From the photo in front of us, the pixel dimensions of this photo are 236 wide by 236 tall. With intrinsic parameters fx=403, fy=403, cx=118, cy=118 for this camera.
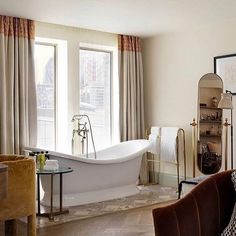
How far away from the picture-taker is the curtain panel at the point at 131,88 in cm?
657

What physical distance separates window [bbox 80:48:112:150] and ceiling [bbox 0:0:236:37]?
2.03ft

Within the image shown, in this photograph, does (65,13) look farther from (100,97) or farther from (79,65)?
(100,97)

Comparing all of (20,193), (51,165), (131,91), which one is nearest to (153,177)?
(131,91)

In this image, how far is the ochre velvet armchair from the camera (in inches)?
134

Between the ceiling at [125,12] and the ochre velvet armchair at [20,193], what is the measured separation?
2.00 metres

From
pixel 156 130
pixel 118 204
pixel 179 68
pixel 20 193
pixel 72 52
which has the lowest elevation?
pixel 118 204

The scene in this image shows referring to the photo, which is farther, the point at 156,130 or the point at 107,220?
the point at 156,130

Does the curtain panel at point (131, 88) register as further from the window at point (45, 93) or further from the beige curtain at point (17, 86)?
the beige curtain at point (17, 86)

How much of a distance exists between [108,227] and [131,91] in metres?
2.96

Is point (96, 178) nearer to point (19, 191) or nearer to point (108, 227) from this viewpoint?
point (108, 227)

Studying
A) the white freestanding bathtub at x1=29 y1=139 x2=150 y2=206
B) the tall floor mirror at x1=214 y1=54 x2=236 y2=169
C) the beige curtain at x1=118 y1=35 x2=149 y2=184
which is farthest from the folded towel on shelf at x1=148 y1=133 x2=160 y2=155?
the tall floor mirror at x1=214 y1=54 x2=236 y2=169

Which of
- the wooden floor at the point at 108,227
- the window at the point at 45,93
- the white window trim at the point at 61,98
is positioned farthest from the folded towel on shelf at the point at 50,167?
the white window trim at the point at 61,98

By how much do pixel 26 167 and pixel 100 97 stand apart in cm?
323

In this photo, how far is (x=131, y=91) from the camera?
21.8 ft
